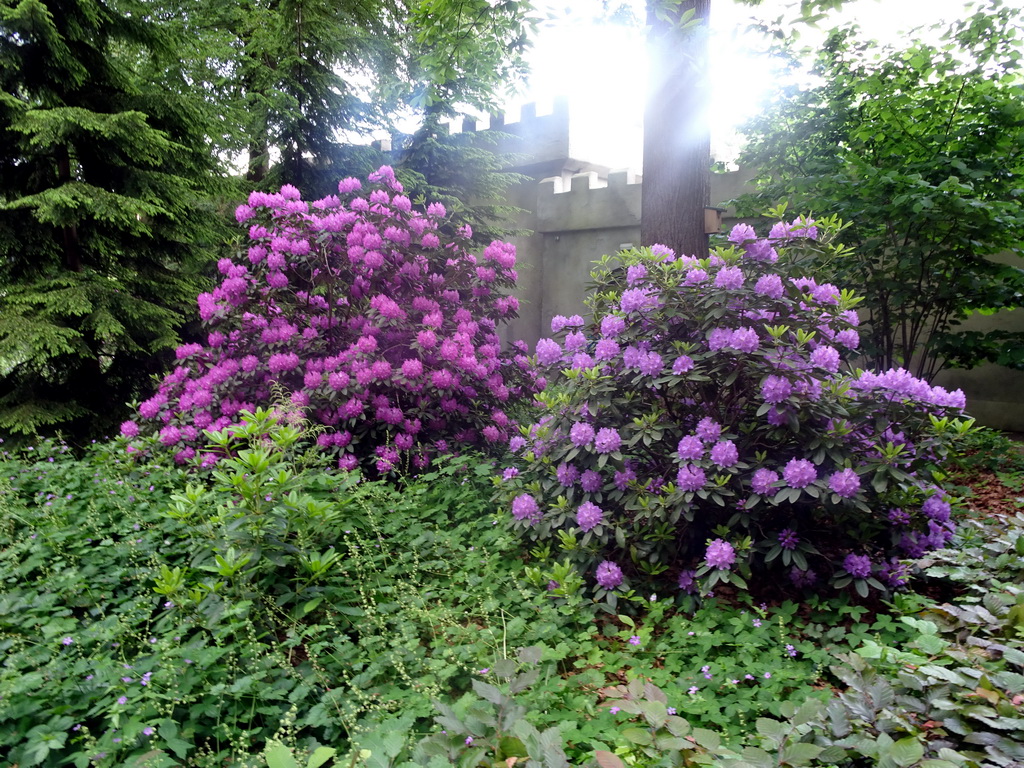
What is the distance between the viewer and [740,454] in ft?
9.18

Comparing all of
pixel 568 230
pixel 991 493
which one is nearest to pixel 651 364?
pixel 991 493

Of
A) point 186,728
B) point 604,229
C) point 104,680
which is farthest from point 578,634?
point 604,229

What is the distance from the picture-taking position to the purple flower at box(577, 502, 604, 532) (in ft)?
8.96

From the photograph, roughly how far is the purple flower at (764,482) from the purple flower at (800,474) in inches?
2.0

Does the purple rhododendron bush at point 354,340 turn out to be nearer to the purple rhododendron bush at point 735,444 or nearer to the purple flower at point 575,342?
the purple flower at point 575,342

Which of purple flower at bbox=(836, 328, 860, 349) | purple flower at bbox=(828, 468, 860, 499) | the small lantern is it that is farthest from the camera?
the small lantern

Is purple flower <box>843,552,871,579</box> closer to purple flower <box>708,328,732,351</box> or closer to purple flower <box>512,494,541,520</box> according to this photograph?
purple flower <box>708,328,732,351</box>

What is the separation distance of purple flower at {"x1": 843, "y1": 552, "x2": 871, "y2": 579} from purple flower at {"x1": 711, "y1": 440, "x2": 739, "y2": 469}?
587 mm

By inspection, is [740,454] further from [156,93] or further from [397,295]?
[156,93]

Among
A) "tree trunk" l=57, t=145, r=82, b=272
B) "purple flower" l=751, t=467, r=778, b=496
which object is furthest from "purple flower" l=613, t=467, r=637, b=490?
"tree trunk" l=57, t=145, r=82, b=272

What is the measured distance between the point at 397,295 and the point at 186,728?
3021mm

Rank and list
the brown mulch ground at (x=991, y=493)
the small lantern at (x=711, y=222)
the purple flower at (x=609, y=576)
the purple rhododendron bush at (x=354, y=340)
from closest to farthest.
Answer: the purple flower at (x=609, y=576)
the brown mulch ground at (x=991, y=493)
the purple rhododendron bush at (x=354, y=340)
the small lantern at (x=711, y=222)

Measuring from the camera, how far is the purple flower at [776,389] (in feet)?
8.24

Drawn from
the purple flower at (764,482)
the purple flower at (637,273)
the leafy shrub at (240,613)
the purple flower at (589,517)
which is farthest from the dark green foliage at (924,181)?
the leafy shrub at (240,613)
